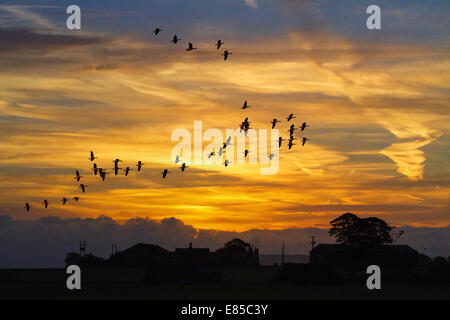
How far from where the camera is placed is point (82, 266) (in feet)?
590

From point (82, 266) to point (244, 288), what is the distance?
8390cm

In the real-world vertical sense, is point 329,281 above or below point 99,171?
below

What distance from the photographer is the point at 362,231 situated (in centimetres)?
13912

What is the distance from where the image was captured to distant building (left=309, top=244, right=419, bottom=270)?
13850 cm

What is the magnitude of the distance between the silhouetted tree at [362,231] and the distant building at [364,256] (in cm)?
120

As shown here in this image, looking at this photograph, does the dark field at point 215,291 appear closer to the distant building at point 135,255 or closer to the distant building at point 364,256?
the distant building at point 364,256

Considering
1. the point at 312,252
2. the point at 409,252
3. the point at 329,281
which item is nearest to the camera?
the point at 329,281

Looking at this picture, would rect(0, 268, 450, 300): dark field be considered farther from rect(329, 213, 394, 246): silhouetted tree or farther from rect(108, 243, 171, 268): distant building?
rect(108, 243, 171, 268): distant building

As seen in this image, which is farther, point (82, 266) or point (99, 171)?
point (82, 266)

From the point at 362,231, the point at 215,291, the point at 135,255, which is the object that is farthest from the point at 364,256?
the point at 135,255

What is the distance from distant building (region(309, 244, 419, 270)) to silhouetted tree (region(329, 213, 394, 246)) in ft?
3.93
